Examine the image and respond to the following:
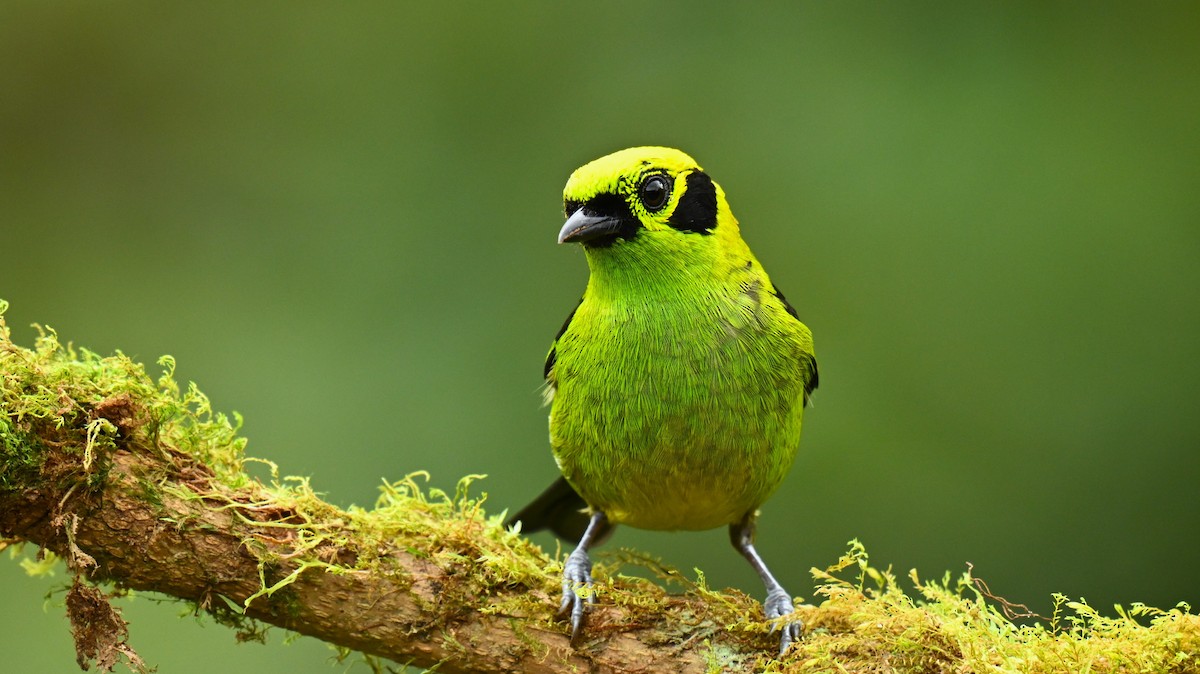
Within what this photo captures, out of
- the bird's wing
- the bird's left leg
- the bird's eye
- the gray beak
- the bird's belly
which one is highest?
the bird's eye

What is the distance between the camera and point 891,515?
507 centimetres

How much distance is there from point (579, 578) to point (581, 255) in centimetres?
293

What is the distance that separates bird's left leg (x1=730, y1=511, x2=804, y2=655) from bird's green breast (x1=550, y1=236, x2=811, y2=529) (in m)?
0.20

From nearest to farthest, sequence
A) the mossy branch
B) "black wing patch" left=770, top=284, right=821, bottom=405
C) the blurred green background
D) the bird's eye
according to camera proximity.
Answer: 1. the mossy branch
2. the bird's eye
3. "black wing patch" left=770, top=284, right=821, bottom=405
4. the blurred green background

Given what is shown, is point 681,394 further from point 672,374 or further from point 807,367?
point 807,367

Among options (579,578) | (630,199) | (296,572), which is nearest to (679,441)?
(579,578)

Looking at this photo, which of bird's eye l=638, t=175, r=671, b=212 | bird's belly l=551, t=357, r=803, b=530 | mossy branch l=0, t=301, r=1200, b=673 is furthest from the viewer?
bird's eye l=638, t=175, r=671, b=212

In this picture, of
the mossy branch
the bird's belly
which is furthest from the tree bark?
the bird's belly

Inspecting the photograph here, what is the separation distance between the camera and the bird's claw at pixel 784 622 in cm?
264

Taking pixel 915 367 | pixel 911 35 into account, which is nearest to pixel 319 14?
pixel 911 35

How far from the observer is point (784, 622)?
103 inches

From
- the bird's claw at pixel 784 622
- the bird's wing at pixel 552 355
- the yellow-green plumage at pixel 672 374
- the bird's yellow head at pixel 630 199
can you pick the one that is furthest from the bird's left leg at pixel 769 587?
the bird's yellow head at pixel 630 199

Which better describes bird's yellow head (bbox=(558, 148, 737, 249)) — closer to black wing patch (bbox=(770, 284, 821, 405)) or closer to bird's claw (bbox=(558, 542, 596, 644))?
black wing patch (bbox=(770, 284, 821, 405))

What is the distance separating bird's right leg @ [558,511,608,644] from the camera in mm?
2668
